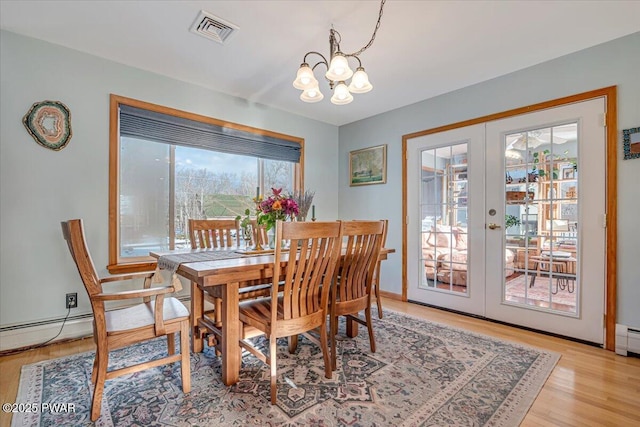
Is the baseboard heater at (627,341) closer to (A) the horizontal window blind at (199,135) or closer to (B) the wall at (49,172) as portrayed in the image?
(A) the horizontal window blind at (199,135)

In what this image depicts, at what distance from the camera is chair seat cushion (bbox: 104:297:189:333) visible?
5.22 ft

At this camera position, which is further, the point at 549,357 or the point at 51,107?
the point at 51,107

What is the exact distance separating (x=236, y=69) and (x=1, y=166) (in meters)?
1.98

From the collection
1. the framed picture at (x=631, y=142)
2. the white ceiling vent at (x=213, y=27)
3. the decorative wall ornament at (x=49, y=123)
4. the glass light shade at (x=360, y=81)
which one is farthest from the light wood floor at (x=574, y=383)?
the white ceiling vent at (x=213, y=27)

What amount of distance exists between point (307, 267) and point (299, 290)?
0.15 m

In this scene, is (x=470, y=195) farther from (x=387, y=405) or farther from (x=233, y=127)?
(x=233, y=127)

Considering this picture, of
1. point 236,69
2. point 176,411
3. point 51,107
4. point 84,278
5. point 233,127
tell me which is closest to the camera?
point 84,278

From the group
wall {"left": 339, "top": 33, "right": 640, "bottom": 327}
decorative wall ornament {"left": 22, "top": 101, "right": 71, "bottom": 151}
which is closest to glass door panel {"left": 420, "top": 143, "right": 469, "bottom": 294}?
wall {"left": 339, "top": 33, "right": 640, "bottom": 327}

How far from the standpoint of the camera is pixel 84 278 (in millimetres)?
1446

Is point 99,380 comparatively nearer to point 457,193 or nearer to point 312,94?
point 312,94

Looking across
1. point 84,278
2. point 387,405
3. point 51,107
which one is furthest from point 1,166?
point 387,405

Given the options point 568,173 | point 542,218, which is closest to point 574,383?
point 542,218

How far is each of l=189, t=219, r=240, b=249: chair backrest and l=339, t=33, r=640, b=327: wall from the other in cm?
202

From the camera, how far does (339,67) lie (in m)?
1.86
